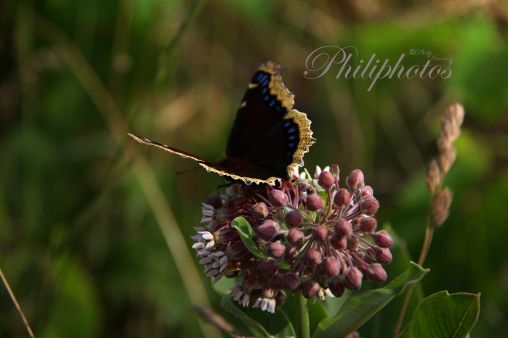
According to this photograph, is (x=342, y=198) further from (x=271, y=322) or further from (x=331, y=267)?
(x=271, y=322)

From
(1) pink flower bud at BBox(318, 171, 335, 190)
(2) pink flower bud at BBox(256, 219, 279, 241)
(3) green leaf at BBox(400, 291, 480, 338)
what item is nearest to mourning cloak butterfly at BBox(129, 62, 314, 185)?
(1) pink flower bud at BBox(318, 171, 335, 190)

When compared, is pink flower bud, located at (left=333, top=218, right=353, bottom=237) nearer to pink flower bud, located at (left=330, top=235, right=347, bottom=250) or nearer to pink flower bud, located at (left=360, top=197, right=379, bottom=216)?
pink flower bud, located at (left=330, top=235, right=347, bottom=250)

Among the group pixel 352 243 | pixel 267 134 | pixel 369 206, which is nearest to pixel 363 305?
pixel 352 243

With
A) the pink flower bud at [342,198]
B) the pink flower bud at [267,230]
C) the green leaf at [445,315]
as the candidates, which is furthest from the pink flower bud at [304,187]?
the green leaf at [445,315]

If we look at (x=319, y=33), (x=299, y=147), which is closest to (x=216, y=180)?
(x=319, y=33)

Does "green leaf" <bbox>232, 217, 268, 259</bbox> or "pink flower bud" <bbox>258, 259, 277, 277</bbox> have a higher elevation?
"green leaf" <bbox>232, 217, 268, 259</bbox>

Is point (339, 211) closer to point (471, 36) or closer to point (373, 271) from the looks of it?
point (373, 271)

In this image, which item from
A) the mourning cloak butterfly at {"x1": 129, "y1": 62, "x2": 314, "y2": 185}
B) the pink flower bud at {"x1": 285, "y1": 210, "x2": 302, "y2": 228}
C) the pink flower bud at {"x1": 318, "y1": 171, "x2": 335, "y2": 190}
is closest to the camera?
the pink flower bud at {"x1": 285, "y1": 210, "x2": 302, "y2": 228}
